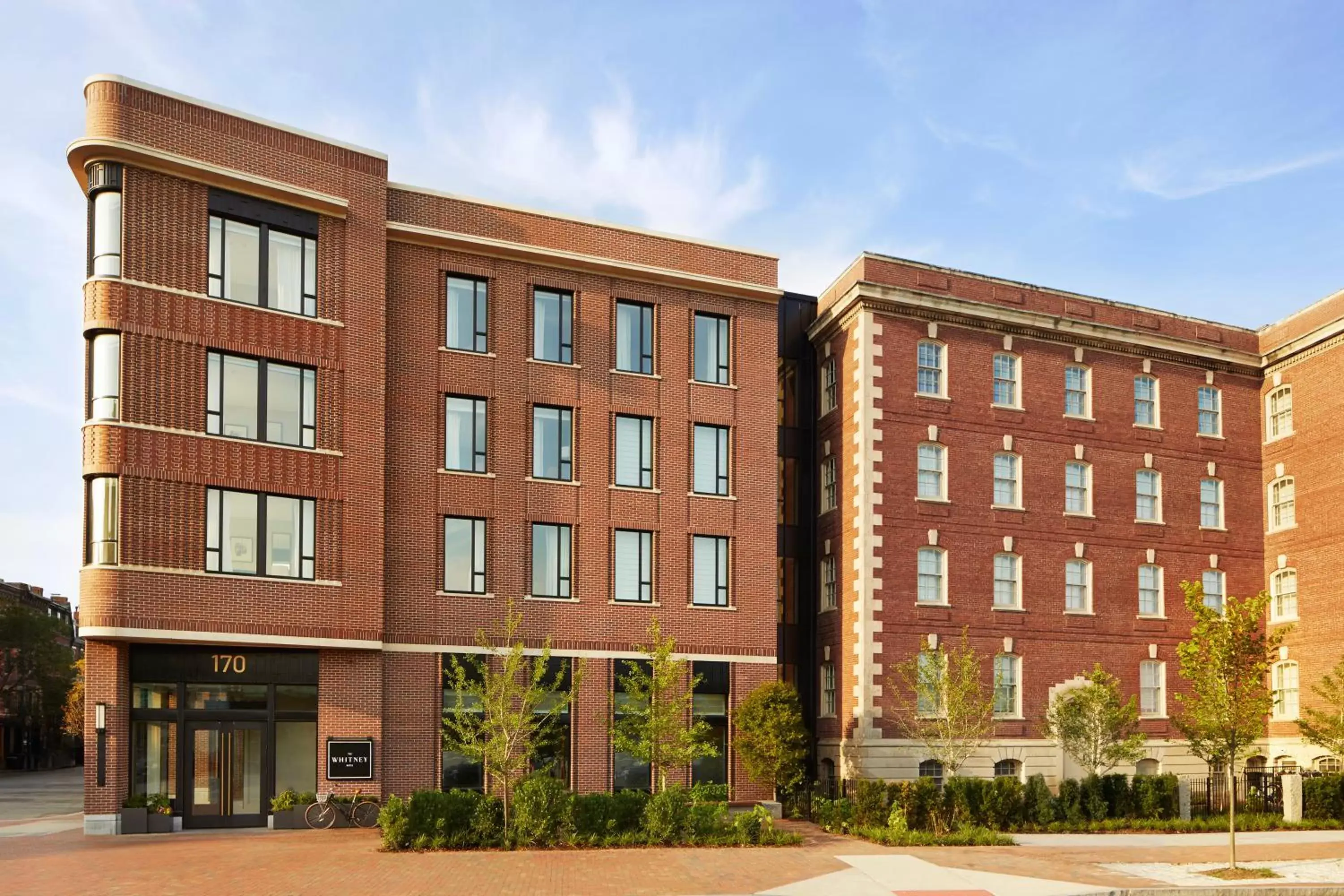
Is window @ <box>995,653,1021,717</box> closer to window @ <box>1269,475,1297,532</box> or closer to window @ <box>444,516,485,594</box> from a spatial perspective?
window @ <box>1269,475,1297,532</box>

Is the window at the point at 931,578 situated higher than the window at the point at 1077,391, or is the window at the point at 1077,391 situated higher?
the window at the point at 1077,391

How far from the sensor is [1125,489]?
4009cm

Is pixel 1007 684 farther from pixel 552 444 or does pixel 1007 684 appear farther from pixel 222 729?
pixel 222 729

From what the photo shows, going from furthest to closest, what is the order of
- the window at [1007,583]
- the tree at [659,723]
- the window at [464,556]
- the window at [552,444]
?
the window at [1007,583] < the window at [552,444] < the window at [464,556] < the tree at [659,723]

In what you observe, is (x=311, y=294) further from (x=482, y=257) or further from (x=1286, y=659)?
(x=1286, y=659)

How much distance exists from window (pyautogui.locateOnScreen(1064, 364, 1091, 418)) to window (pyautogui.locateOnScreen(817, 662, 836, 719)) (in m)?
11.5

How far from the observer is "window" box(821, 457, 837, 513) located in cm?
3884

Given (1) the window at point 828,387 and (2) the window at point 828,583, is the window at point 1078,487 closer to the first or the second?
(1) the window at point 828,387

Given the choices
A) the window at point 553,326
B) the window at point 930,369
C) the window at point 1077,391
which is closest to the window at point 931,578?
A: the window at point 930,369

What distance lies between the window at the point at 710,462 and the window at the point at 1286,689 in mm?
19785

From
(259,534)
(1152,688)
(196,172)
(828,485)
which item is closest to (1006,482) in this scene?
Result: (828,485)

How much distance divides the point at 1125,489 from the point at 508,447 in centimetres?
2054

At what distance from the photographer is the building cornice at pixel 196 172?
28656mm

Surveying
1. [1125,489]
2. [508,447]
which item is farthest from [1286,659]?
[508,447]
